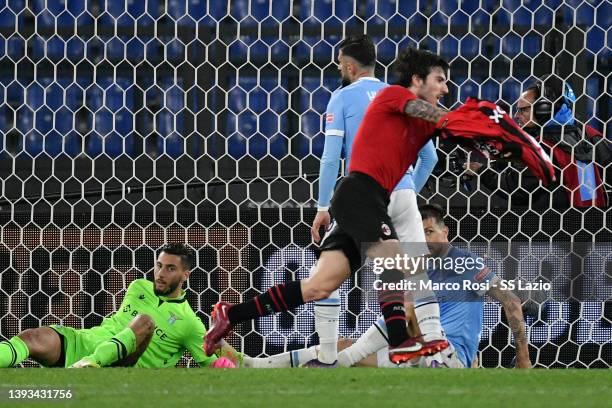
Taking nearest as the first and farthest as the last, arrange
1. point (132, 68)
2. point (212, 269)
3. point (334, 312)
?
1. point (334, 312)
2. point (212, 269)
3. point (132, 68)

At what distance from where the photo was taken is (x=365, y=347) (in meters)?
5.53

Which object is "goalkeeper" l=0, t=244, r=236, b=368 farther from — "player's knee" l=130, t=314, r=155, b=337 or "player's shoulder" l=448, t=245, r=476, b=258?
"player's shoulder" l=448, t=245, r=476, b=258

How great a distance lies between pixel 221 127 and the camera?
6801 millimetres

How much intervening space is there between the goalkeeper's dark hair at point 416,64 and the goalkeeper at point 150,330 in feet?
4.94

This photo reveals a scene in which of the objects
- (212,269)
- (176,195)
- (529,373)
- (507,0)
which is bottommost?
(529,373)

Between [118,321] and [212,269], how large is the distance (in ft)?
1.61

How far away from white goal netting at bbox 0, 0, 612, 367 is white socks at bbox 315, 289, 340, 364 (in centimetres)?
76

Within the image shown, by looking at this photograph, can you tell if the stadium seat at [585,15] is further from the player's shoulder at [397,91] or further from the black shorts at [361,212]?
the black shorts at [361,212]

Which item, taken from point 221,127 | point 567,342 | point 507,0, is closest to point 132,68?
point 221,127

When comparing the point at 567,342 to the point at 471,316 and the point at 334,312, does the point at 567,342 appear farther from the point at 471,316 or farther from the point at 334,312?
the point at 334,312

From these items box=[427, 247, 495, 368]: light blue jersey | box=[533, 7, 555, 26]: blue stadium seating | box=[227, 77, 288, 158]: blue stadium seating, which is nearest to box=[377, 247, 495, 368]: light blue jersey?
box=[427, 247, 495, 368]: light blue jersey

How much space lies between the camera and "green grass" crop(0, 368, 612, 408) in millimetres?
3553

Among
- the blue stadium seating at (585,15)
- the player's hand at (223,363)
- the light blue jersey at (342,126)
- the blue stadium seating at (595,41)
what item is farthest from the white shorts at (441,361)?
the blue stadium seating at (585,15)

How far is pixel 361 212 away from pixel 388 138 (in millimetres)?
290
